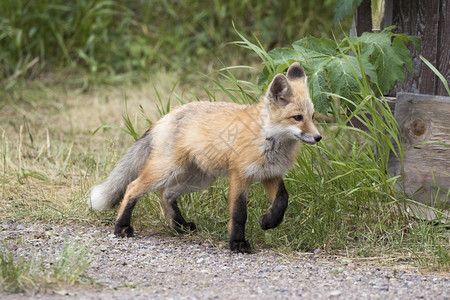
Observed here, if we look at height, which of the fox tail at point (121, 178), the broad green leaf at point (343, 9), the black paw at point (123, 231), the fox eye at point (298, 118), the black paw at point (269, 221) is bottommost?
the black paw at point (123, 231)

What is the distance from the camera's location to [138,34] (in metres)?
10.0

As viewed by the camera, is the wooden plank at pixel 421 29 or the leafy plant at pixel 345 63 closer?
the leafy plant at pixel 345 63

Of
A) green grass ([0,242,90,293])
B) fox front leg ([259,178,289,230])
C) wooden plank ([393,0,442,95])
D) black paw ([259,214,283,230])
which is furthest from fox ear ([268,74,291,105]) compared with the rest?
wooden plank ([393,0,442,95])

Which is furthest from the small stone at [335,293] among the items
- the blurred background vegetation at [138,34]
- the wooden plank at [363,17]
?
the blurred background vegetation at [138,34]

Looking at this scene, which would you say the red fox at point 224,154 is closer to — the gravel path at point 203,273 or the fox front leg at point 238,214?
the fox front leg at point 238,214

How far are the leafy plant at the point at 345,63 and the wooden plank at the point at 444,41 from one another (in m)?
0.57

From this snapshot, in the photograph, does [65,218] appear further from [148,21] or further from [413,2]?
[148,21]

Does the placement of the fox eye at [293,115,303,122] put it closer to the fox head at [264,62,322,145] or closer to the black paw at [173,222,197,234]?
the fox head at [264,62,322,145]

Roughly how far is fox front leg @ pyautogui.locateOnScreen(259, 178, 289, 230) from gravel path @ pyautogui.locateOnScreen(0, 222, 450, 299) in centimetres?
19

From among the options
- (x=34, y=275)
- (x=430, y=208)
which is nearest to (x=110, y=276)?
(x=34, y=275)

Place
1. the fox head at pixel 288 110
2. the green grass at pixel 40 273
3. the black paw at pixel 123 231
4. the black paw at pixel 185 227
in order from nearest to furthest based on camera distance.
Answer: the green grass at pixel 40 273 < the fox head at pixel 288 110 < the black paw at pixel 123 231 < the black paw at pixel 185 227

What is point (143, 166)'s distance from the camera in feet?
16.1

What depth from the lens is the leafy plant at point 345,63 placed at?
467 cm

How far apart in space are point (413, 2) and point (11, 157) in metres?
3.83
